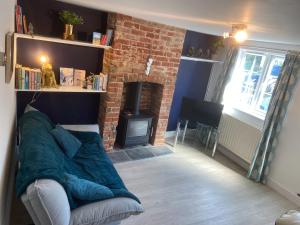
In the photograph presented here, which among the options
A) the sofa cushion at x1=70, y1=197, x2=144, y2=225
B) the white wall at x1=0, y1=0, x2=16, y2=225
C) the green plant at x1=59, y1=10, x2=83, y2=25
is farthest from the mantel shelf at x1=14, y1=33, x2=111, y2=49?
the sofa cushion at x1=70, y1=197, x2=144, y2=225

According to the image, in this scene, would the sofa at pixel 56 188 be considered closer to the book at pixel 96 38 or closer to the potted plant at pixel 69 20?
the potted plant at pixel 69 20

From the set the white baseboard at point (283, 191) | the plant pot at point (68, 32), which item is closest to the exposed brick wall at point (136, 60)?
the plant pot at point (68, 32)

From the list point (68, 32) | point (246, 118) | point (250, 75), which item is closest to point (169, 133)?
point (246, 118)

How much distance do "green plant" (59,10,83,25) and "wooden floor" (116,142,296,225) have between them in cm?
207

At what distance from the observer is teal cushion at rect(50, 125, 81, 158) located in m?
2.77

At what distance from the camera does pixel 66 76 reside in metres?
3.45

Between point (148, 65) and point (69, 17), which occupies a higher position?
point (69, 17)

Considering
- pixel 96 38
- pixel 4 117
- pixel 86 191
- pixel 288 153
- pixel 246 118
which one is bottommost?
pixel 86 191

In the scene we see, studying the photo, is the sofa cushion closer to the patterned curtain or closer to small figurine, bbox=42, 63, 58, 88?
small figurine, bbox=42, 63, 58, 88

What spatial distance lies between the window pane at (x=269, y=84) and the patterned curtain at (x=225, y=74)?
0.64m

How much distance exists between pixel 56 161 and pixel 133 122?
1.99 m

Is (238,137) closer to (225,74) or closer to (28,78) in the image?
(225,74)

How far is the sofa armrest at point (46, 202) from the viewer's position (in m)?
1.68

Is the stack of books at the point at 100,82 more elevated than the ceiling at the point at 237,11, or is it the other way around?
the ceiling at the point at 237,11
